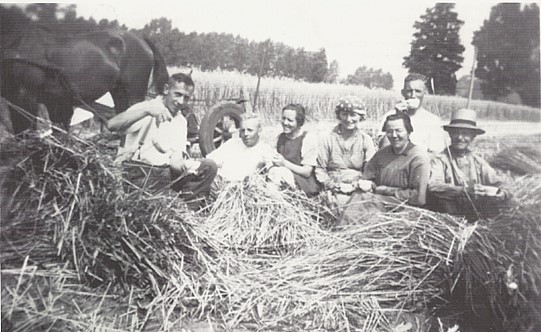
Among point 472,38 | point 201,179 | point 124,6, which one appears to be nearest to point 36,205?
point 201,179

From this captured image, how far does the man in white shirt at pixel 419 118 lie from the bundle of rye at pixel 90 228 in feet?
6.39

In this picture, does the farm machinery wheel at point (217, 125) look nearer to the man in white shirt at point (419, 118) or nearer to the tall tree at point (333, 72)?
the tall tree at point (333, 72)

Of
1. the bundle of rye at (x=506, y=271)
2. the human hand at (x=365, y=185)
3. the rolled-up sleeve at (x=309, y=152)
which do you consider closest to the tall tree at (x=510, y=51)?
the bundle of rye at (x=506, y=271)

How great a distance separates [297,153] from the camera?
4.13 metres

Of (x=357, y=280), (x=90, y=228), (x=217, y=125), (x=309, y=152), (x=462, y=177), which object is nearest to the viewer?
(x=90, y=228)

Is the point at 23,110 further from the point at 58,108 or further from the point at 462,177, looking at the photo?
the point at 462,177

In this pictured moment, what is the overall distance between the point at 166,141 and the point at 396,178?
5.97 ft

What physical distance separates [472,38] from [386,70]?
704mm

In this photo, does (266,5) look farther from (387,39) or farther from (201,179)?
(201,179)

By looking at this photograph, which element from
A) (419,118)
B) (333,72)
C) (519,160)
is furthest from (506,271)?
(333,72)

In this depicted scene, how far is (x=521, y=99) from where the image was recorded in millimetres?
3801

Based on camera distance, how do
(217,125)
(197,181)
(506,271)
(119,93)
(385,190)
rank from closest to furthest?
(506,271)
(385,190)
(197,181)
(119,93)
(217,125)

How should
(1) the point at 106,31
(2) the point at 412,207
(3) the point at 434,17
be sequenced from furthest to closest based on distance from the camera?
(1) the point at 106,31, (3) the point at 434,17, (2) the point at 412,207

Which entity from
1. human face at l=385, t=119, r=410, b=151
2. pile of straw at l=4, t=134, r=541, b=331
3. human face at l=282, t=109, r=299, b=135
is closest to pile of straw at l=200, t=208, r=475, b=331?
pile of straw at l=4, t=134, r=541, b=331
